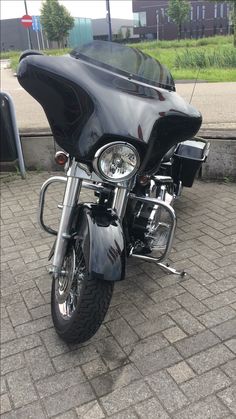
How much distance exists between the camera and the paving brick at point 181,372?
2.32m

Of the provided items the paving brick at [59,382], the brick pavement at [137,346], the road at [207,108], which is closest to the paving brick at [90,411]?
the brick pavement at [137,346]

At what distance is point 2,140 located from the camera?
5.64m

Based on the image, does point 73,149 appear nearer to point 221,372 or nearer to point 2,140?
point 221,372

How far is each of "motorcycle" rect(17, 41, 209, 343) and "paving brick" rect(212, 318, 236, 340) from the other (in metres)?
0.54

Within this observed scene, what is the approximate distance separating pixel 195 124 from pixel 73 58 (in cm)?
84

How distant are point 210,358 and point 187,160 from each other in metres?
2.02

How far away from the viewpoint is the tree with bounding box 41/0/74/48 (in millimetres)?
47094

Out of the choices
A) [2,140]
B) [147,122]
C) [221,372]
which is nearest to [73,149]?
[147,122]

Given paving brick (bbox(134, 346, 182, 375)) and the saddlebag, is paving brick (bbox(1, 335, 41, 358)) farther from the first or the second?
the saddlebag

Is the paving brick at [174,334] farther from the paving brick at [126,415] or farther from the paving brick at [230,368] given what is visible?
the paving brick at [126,415]

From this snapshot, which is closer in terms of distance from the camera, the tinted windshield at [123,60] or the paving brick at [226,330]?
the tinted windshield at [123,60]

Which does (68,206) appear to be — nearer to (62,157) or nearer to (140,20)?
(62,157)

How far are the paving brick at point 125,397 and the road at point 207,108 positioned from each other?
12.1 feet

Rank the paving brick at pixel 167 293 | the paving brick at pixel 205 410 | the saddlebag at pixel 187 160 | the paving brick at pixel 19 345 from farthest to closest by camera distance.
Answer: the saddlebag at pixel 187 160 < the paving brick at pixel 167 293 < the paving brick at pixel 19 345 < the paving brick at pixel 205 410
